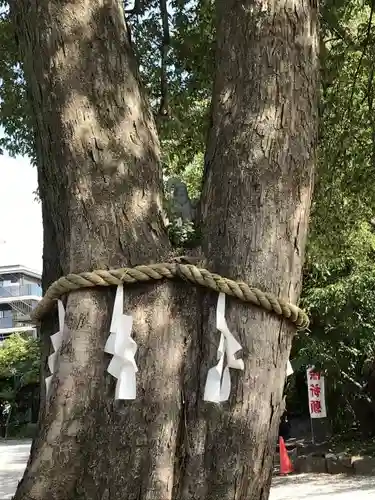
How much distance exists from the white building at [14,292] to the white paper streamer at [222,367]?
3727cm

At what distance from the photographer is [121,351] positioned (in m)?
1.82

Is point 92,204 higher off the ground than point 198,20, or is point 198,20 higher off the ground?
point 198,20

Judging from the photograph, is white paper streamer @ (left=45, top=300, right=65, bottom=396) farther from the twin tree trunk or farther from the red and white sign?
the red and white sign

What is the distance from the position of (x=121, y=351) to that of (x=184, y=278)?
0.88 ft

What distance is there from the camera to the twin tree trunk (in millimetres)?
1783

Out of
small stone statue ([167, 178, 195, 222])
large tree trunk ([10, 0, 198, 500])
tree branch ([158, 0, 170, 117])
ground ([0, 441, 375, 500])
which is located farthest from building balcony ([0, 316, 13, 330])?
large tree trunk ([10, 0, 198, 500])

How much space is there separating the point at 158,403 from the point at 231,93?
977 millimetres

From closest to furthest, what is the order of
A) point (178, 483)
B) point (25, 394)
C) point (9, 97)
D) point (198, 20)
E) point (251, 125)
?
point (178, 483) → point (251, 125) → point (198, 20) → point (9, 97) → point (25, 394)

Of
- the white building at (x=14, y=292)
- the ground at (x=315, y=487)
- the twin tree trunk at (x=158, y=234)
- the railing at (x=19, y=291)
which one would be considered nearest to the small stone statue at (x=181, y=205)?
the twin tree trunk at (x=158, y=234)

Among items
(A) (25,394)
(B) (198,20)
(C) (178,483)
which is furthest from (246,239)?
(A) (25,394)

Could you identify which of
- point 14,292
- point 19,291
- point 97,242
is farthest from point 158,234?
point 14,292

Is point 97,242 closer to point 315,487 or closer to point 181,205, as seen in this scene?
point 181,205

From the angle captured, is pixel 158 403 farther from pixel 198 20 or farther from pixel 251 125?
pixel 198 20

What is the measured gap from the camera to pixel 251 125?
2051 millimetres
